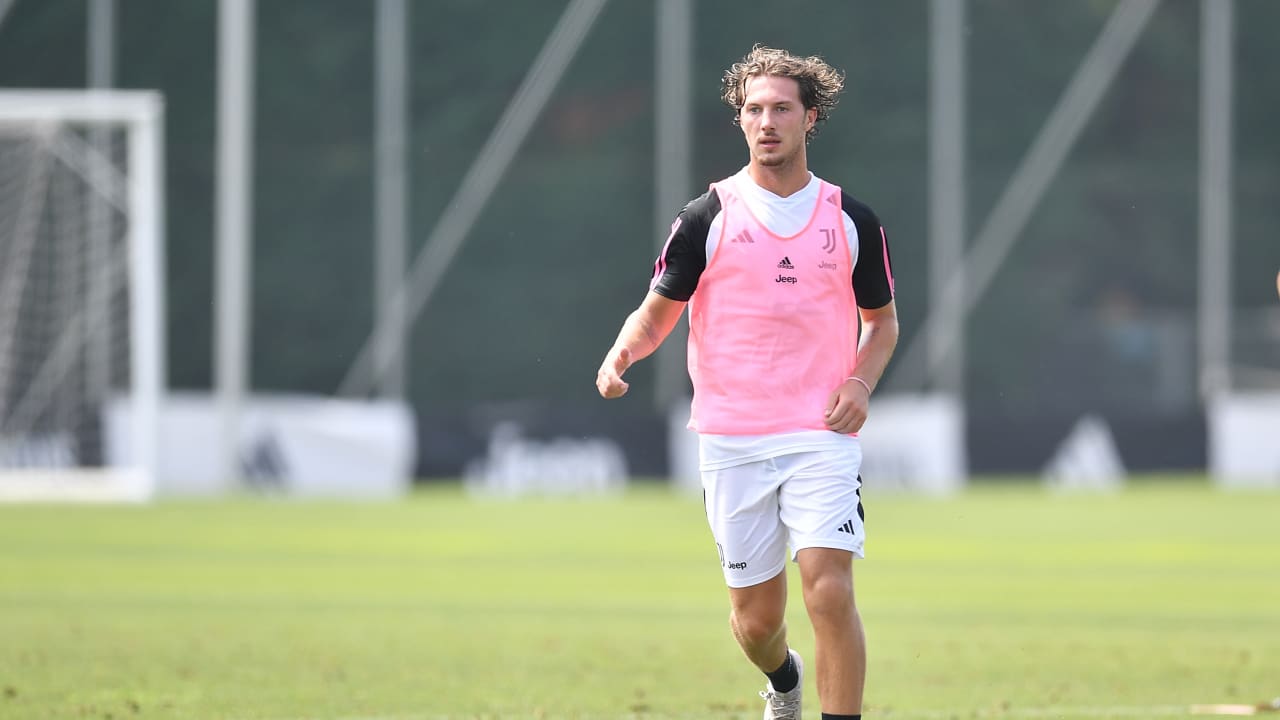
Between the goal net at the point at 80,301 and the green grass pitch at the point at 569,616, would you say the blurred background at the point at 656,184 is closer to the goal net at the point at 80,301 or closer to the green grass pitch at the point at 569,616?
the goal net at the point at 80,301

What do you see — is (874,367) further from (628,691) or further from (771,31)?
(771,31)

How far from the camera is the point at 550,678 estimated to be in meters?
9.98

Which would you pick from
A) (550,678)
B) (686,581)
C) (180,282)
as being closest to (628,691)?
(550,678)

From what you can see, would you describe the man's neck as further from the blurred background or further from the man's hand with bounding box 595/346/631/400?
the blurred background

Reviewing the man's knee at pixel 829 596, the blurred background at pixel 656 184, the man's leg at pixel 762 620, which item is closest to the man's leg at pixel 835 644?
the man's knee at pixel 829 596

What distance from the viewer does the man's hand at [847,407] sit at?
275 inches

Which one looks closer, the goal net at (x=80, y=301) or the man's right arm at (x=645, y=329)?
the man's right arm at (x=645, y=329)

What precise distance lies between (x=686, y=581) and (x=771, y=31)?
1978cm

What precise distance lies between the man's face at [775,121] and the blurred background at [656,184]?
24683mm

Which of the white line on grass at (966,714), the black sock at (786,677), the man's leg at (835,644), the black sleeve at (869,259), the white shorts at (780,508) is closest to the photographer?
the man's leg at (835,644)

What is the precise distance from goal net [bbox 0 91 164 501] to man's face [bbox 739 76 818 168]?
19.7 meters

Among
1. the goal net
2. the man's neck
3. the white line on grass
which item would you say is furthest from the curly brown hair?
the goal net

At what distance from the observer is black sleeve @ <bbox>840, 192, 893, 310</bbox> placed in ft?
23.4

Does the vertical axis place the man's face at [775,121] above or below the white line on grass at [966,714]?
above
